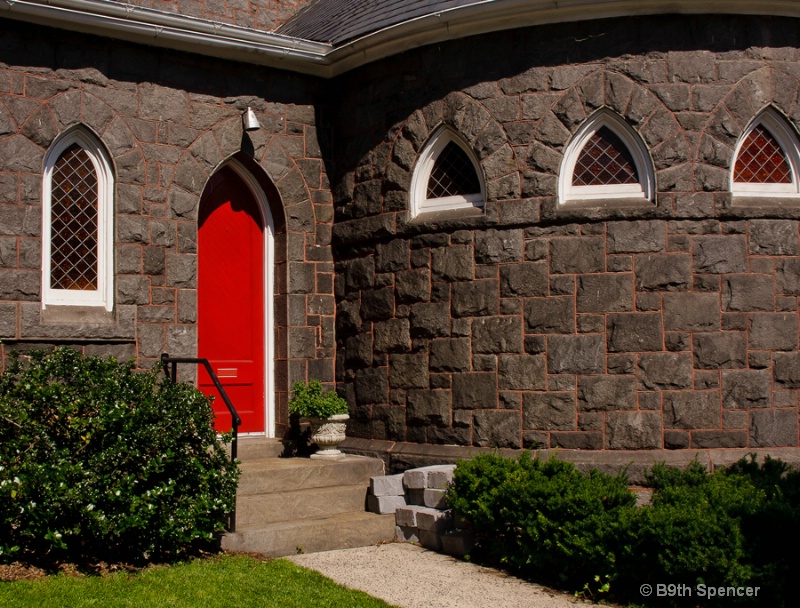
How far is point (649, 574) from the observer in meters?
6.25

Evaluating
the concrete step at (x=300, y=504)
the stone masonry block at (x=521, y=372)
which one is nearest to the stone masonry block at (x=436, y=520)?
the concrete step at (x=300, y=504)

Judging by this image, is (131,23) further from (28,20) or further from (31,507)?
(31,507)

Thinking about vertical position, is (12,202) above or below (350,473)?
above

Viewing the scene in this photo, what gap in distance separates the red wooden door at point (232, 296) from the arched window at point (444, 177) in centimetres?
189

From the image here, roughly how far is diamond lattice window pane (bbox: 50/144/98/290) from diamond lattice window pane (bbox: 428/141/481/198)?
3341mm

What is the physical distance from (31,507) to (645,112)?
6.13 meters

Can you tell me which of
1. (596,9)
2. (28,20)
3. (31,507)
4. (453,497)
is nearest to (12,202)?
(28,20)

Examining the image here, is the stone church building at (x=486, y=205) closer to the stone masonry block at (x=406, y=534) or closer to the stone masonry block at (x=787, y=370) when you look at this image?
the stone masonry block at (x=787, y=370)

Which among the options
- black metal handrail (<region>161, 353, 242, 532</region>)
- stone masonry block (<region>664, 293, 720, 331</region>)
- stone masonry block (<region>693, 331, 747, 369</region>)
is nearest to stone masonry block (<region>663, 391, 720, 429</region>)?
stone masonry block (<region>693, 331, 747, 369</region>)

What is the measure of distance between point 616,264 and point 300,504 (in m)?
3.58

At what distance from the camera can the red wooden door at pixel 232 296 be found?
9.78 meters

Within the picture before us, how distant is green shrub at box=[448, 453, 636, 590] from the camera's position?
6523 mm

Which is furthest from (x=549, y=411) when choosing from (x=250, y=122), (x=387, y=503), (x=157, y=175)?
(x=157, y=175)

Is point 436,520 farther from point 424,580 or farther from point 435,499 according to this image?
point 424,580
